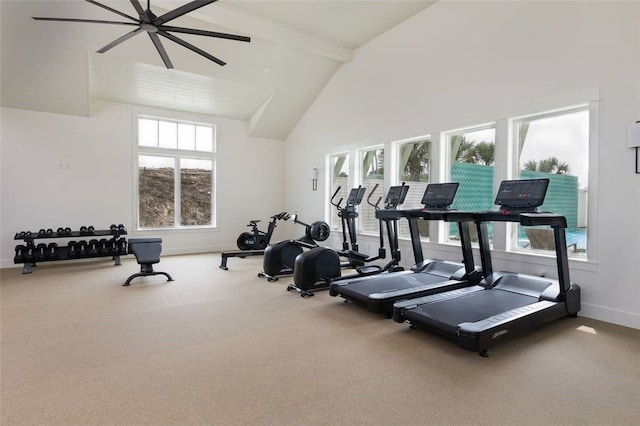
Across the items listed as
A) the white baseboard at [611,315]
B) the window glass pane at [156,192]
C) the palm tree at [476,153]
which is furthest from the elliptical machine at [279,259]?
the white baseboard at [611,315]

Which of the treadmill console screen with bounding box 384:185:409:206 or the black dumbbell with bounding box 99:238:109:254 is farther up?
the treadmill console screen with bounding box 384:185:409:206

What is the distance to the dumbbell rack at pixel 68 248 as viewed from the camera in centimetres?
605

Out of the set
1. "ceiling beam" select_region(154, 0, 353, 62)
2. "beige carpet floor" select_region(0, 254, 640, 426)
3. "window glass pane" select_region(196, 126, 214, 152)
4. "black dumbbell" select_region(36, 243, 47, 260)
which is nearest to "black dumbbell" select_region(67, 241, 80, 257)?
"black dumbbell" select_region(36, 243, 47, 260)

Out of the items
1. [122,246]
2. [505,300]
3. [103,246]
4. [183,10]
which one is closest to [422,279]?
[505,300]

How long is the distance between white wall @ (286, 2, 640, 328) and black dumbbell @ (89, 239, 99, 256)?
572 cm

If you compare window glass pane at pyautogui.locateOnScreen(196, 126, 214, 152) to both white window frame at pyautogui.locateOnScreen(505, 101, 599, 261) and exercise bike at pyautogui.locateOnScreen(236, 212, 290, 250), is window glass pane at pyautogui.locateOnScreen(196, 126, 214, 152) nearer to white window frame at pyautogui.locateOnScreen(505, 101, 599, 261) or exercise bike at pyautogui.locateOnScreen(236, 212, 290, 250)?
exercise bike at pyautogui.locateOnScreen(236, 212, 290, 250)

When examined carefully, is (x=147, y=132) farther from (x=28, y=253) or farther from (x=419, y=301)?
(x=419, y=301)

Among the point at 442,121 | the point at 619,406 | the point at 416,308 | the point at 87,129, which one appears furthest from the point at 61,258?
the point at 619,406

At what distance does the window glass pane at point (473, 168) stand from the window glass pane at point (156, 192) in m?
6.48

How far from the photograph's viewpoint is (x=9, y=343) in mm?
2979

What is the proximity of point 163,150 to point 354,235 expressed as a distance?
5122 millimetres

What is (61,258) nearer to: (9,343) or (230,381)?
(9,343)

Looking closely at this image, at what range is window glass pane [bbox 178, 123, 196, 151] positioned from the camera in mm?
8461

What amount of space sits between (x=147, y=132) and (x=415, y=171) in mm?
6254
